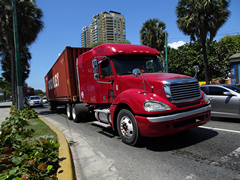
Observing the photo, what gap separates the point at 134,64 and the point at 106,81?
99 cm

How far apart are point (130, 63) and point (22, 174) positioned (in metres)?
3.74

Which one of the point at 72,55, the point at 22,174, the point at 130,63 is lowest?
the point at 22,174

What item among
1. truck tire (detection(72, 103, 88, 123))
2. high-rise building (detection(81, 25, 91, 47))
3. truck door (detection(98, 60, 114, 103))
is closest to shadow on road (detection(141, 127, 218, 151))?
truck door (detection(98, 60, 114, 103))

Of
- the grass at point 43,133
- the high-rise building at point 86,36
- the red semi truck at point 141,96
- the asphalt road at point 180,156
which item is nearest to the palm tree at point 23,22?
the grass at point 43,133

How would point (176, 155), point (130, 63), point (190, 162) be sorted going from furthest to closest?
point (130, 63)
point (176, 155)
point (190, 162)

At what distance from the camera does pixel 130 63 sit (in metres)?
5.40

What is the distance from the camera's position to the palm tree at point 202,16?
17500mm

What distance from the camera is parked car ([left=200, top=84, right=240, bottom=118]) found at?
6742 mm

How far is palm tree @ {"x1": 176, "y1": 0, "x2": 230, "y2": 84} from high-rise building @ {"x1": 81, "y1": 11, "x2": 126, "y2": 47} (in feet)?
455

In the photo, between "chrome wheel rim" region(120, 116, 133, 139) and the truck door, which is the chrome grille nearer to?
"chrome wheel rim" region(120, 116, 133, 139)

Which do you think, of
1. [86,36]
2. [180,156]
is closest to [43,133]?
[180,156]

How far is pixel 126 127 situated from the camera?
456 cm

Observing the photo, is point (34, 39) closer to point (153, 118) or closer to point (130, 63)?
point (130, 63)

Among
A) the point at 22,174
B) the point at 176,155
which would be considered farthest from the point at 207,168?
the point at 22,174
